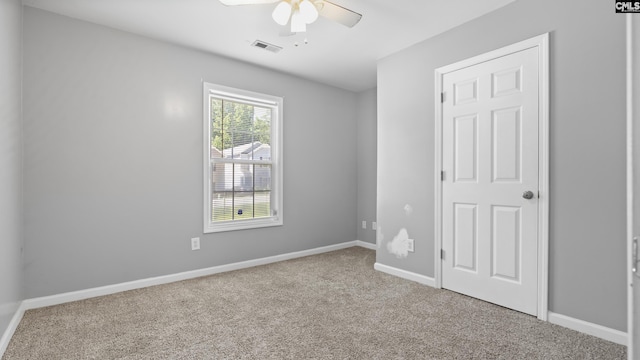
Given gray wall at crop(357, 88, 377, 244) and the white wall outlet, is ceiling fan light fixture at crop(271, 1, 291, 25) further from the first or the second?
gray wall at crop(357, 88, 377, 244)

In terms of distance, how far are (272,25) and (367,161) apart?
260 cm

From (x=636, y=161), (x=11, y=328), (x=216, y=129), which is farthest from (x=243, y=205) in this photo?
(x=636, y=161)

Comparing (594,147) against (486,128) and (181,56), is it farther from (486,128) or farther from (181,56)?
(181,56)

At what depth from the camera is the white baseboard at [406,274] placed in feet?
10.5

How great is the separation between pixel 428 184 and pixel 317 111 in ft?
6.69

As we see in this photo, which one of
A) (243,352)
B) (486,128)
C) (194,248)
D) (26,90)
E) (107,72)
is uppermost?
(107,72)

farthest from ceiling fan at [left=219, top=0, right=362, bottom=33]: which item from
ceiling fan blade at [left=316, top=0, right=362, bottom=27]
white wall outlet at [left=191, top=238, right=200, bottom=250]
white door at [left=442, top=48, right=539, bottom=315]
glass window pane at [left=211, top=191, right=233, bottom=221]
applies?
white wall outlet at [left=191, top=238, right=200, bottom=250]

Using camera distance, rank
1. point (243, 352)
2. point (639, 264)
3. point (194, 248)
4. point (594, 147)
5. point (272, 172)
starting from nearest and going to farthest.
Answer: point (639, 264) < point (243, 352) < point (594, 147) < point (194, 248) < point (272, 172)

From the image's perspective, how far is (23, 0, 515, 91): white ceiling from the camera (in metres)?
2.62

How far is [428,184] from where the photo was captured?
324cm

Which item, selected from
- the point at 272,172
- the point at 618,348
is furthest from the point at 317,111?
the point at 618,348

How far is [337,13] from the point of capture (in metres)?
2.36

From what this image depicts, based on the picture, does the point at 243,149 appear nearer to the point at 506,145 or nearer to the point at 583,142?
the point at 506,145

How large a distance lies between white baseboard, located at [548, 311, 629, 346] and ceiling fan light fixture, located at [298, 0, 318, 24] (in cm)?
276
